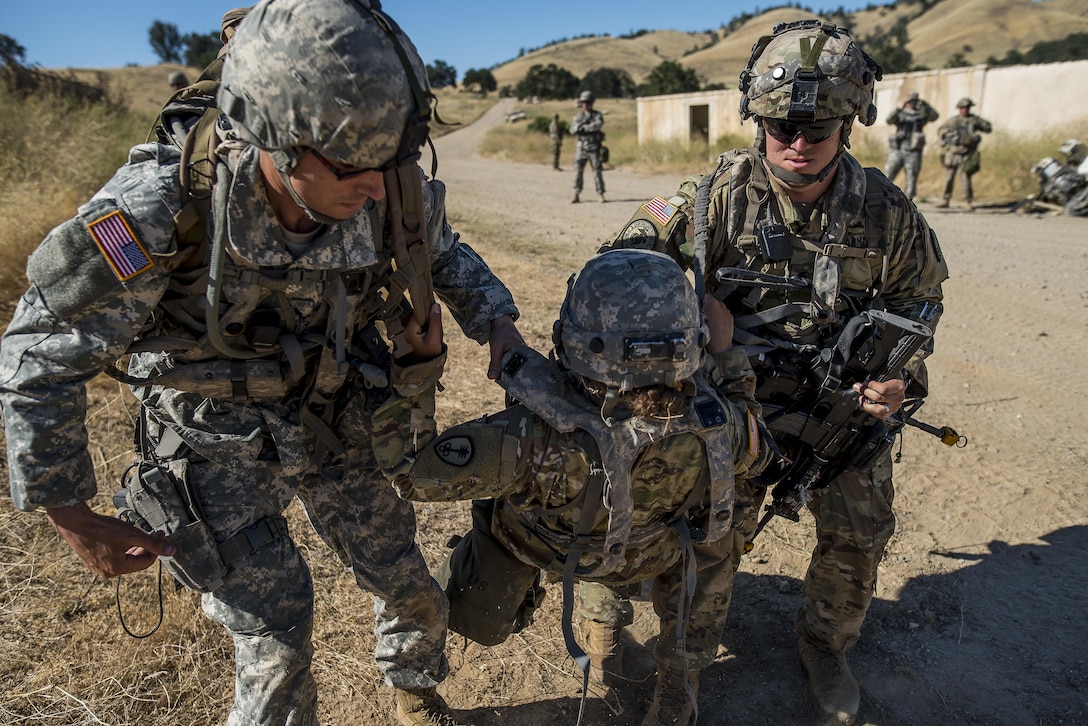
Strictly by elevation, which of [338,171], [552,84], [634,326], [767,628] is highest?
[552,84]

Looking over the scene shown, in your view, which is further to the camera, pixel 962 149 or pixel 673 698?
pixel 962 149

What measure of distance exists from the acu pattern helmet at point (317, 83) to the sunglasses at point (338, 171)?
3 centimetres

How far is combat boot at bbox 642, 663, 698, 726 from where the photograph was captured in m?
2.57

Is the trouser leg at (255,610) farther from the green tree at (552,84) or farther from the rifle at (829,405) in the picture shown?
the green tree at (552,84)

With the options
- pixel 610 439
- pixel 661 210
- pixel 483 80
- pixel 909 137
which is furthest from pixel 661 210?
pixel 483 80

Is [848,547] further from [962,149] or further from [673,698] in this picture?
[962,149]

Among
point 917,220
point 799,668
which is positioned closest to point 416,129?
point 917,220

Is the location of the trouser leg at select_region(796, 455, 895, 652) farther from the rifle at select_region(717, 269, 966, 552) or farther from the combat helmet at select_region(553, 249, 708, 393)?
the combat helmet at select_region(553, 249, 708, 393)

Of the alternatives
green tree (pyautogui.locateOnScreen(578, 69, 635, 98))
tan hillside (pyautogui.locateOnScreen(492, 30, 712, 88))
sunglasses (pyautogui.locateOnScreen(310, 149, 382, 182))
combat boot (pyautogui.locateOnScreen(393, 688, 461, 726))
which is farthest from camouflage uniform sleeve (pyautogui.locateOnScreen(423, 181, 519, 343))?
tan hillside (pyautogui.locateOnScreen(492, 30, 712, 88))

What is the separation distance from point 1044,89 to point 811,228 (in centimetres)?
1618

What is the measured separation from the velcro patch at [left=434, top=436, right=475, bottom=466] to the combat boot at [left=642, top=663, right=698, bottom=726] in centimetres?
112

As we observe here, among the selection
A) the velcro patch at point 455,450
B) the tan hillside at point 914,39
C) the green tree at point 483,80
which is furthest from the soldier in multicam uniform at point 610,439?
the green tree at point 483,80

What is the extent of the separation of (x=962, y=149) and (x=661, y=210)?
11.1 m

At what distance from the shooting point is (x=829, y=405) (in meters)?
2.77
